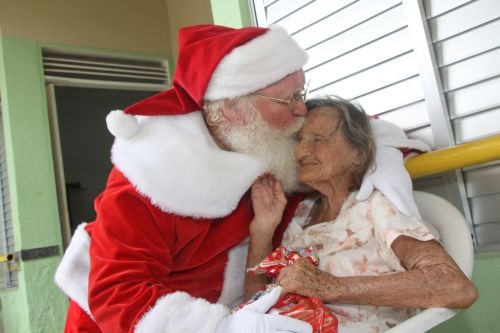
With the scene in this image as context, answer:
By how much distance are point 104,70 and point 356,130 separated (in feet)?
9.33

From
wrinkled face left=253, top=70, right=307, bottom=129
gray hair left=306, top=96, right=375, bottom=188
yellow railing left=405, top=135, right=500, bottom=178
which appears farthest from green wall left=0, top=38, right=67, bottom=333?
yellow railing left=405, top=135, right=500, bottom=178

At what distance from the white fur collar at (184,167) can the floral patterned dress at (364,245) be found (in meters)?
0.31

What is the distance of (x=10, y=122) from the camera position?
327cm

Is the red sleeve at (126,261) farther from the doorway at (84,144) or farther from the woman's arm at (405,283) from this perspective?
the doorway at (84,144)

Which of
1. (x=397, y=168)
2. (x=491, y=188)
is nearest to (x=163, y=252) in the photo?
(x=397, y=168)

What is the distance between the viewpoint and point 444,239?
138 cm

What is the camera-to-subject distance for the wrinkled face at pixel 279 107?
5.23 ft

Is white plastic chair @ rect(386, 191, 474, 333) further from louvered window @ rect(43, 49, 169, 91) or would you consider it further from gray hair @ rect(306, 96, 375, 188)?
louvered window @ rect(43, 49, 169, 91)

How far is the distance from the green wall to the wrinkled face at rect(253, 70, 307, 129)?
2.31 m

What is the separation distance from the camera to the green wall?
10.6 ft

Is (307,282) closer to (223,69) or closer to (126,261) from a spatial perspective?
(126,261)

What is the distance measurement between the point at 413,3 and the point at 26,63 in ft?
9.02

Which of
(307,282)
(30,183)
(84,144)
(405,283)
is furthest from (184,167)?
(84,144)

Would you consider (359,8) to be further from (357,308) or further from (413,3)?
(357,308)
